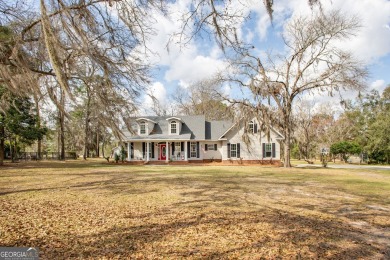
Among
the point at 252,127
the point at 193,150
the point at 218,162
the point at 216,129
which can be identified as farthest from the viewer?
the point at 216,129

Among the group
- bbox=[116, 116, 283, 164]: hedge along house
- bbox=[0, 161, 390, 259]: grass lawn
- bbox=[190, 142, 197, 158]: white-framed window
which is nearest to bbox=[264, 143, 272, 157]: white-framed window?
bbox=[116, 116, 283, 164]: hedge along house

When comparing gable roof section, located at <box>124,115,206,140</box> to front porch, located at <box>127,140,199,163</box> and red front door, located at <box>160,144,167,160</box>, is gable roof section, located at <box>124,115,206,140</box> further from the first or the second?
red front door, located at <box>160,144,167,160</box>

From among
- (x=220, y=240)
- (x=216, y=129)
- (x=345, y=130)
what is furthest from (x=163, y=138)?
(x=345, y=130)

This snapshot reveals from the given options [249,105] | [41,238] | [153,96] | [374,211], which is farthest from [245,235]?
[249,105]

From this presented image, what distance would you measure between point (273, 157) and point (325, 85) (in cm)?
860

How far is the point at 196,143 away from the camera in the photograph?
2848cm

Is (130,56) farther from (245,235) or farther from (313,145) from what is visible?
(313,145)

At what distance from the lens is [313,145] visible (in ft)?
147

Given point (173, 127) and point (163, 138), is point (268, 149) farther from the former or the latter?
point (163, 138)

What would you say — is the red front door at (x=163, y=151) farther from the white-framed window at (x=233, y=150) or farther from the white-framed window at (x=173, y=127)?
the white-framed window at (x=233, y=150)

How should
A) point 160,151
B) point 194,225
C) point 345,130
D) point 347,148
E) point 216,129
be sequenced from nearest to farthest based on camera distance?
point 194,225 < point 160,151 < point 216,129 < point 347,148 < point 345,130

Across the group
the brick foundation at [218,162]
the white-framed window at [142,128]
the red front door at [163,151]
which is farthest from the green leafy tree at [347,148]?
the white-framed window at [142,128]

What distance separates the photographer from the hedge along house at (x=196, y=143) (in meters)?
26.8

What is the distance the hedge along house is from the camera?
26.8 m
